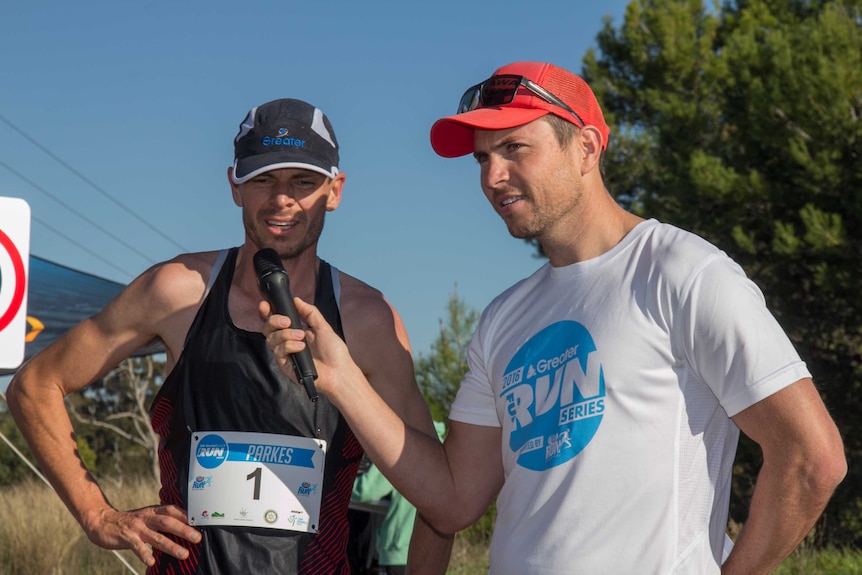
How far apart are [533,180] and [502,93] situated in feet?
0.89

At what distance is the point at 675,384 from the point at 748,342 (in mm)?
206

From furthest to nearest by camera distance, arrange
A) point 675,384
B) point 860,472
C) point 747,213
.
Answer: point 747,213
point 860,472
point 675,384

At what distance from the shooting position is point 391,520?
8.30 metres

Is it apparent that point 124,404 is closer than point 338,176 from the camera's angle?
No

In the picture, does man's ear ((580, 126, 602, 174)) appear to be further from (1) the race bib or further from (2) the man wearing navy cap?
(1) the race bib

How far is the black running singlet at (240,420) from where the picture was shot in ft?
9.18

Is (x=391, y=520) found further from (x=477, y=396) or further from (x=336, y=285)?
(x=477, y=396)

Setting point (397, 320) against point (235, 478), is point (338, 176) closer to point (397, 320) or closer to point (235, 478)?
point (397, 320)

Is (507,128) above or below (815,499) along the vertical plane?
above

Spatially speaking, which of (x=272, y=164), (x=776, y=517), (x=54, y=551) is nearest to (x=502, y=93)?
(x=272, y=164)

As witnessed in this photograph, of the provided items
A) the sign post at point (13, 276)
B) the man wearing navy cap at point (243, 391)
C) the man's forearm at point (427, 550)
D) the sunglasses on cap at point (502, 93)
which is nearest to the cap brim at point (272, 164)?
the man wearing navy cap at point (243, 391)

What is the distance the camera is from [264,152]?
2.94m

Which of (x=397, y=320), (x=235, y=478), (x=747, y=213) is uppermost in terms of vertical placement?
(x=747, y=213)

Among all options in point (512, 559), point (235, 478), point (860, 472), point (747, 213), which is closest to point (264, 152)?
point (235, 478)
